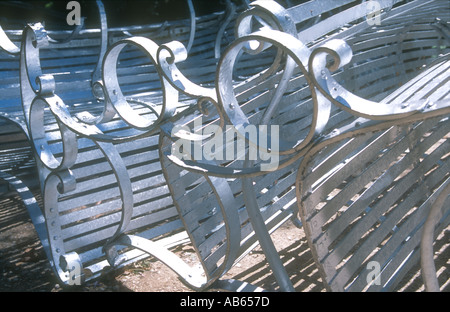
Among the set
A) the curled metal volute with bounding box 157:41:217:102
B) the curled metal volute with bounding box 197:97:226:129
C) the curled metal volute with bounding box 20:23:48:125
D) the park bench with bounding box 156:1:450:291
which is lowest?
the park bench with bounding box 156:1:450:291

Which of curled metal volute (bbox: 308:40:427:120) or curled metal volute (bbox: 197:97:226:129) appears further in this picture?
curled metal volute (bbox: 197:97:226:129)

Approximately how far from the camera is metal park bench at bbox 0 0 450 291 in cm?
172

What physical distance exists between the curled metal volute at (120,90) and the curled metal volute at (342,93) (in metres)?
0.54

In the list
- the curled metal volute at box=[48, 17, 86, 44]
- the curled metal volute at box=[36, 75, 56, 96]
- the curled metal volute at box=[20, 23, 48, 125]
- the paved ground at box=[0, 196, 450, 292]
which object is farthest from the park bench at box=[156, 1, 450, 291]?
the curled metal volute at box=[48, 17, 86, 44]

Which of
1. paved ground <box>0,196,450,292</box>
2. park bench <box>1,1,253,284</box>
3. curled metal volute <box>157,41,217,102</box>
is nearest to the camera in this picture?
curled metal volute <box>157,41,217,102</box>

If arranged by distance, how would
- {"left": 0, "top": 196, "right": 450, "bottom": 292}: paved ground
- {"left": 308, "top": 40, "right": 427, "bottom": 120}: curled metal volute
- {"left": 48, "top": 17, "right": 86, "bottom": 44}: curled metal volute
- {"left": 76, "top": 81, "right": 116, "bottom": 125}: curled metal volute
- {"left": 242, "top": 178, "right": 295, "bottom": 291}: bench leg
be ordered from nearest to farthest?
1. {"left": 308, "top": 40, "right": 427, "bottom": 120}: curled metal volute
2. {"left": 242, "top": 178, "right": 295, "bottom": 291}: bench leg
3. {"left": 76, "top": 81, "right": 116, "bottom": 125}: curled metal volute
4. {"left": 0, "top": 196, "right": 450, "bottom": 292}: paved ground
5. {"left": 48, "top": 17, "right": 86, "bottom": 44}: curled metal volute

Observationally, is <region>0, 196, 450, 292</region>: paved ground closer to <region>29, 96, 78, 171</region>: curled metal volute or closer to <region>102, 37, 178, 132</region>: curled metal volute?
<region>29, 96, 78, 171</region>: curled metal volute

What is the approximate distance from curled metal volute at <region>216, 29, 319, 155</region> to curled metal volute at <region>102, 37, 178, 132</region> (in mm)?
245

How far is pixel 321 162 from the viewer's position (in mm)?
1928

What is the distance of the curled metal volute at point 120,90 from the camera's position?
1915 mm

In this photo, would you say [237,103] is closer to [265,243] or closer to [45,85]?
[265,243]

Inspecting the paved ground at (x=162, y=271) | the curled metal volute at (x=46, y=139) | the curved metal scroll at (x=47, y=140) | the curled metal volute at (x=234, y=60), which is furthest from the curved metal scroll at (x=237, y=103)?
the paved ground at (x=162, y=271)

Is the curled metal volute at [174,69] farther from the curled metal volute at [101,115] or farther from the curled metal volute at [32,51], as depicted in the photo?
the curled metal volute at [32,51]

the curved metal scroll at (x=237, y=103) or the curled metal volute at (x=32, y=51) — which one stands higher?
the curled metal volute at (x=32, y=51)
